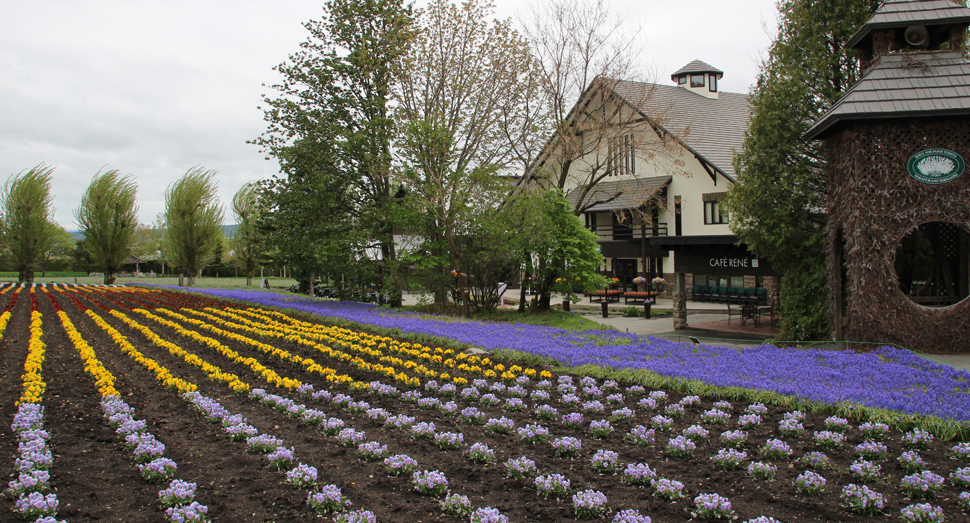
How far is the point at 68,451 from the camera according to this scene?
576 cm

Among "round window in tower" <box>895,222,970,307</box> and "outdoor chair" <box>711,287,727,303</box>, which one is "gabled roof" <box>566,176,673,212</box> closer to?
"outdoor chair" <box>711,287,727,303</box>

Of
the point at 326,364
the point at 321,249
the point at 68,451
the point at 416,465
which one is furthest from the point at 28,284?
the point at 416,465

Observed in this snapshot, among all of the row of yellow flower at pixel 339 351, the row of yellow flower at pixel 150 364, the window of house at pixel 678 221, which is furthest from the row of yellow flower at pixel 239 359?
the window of house at pixel 678 221

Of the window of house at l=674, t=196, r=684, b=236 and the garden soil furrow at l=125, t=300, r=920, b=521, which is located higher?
the window of house at l=674, t=196, r=684, b=236

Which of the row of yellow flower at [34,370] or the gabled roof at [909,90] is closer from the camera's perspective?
the row of yellow flower at [34,370]

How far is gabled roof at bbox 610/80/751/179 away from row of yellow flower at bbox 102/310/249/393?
18.6m

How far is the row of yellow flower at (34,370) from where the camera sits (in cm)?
755

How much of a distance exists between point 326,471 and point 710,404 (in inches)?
190

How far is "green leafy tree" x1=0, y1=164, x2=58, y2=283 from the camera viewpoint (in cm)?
3962

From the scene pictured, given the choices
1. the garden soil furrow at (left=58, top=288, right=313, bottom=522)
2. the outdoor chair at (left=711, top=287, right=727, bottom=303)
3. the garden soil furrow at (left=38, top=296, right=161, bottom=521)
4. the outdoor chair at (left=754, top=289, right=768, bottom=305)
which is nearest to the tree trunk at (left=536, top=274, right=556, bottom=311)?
the garden soil furrow at (left=58, top=288, right=313, bottom=522)

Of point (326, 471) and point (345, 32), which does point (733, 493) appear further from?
point (345, 32)

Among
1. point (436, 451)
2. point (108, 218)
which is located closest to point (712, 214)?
point (436, 451)

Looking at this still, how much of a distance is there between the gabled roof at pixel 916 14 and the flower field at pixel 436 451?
7.38m

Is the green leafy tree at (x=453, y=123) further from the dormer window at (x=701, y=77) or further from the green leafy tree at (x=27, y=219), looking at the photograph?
the green leafy tree at (x=27, y=219)
